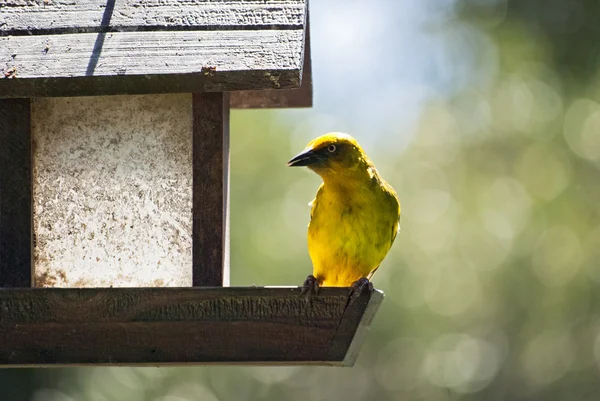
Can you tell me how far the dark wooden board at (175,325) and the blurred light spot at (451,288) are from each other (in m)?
13.0

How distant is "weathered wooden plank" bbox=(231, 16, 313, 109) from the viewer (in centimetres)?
Result: 577

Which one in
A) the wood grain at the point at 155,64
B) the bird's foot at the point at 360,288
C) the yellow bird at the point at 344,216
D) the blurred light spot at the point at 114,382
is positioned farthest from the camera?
the blurred light spot at the point at 114,382

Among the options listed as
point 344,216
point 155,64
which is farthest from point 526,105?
point 155,64

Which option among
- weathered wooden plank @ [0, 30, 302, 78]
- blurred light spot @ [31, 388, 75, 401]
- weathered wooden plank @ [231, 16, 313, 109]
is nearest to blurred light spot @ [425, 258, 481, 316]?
blurred light spot @ [31, 388, 75, 401]

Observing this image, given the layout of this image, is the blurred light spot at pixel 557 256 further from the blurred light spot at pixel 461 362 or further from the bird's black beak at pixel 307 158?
the bird's black beak at pixel 307 158

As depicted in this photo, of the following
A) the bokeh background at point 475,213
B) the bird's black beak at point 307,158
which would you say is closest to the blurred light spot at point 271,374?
the bokeh background at point 475,213

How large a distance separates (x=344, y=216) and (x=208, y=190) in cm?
102

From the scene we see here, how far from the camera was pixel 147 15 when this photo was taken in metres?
4.46

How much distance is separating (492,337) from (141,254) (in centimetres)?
1332

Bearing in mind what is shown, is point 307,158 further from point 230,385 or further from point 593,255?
point 230,385

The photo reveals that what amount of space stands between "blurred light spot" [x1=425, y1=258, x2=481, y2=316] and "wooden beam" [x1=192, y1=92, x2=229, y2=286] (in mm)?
12803

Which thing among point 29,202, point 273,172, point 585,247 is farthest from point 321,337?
point 585,247

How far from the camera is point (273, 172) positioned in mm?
15711

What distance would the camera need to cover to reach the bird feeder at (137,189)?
4.16 meters
